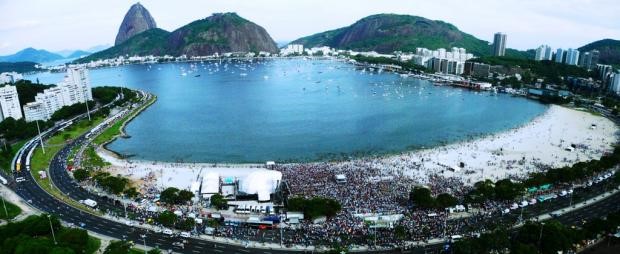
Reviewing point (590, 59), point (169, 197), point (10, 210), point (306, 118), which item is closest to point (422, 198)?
point (169, 197)

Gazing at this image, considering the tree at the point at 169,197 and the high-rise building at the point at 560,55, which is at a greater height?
the high-rise building at the point at 560,55

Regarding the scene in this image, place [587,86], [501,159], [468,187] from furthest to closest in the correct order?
[587,86]
[501,159]
[468,187]

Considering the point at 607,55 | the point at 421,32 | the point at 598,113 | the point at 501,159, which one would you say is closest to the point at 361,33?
the point at 421,32

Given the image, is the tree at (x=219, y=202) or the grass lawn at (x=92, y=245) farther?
the tree at (x=219, y=202)

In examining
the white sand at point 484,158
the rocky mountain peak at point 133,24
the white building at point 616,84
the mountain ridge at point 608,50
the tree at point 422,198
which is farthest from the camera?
the rocky mountain peak at point 133,24

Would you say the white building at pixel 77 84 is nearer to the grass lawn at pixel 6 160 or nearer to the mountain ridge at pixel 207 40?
the grass lawn at pixel 6 160

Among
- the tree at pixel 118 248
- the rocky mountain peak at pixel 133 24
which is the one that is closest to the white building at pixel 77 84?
the tree at pixel 118 248

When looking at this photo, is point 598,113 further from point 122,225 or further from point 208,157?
point 122,225
